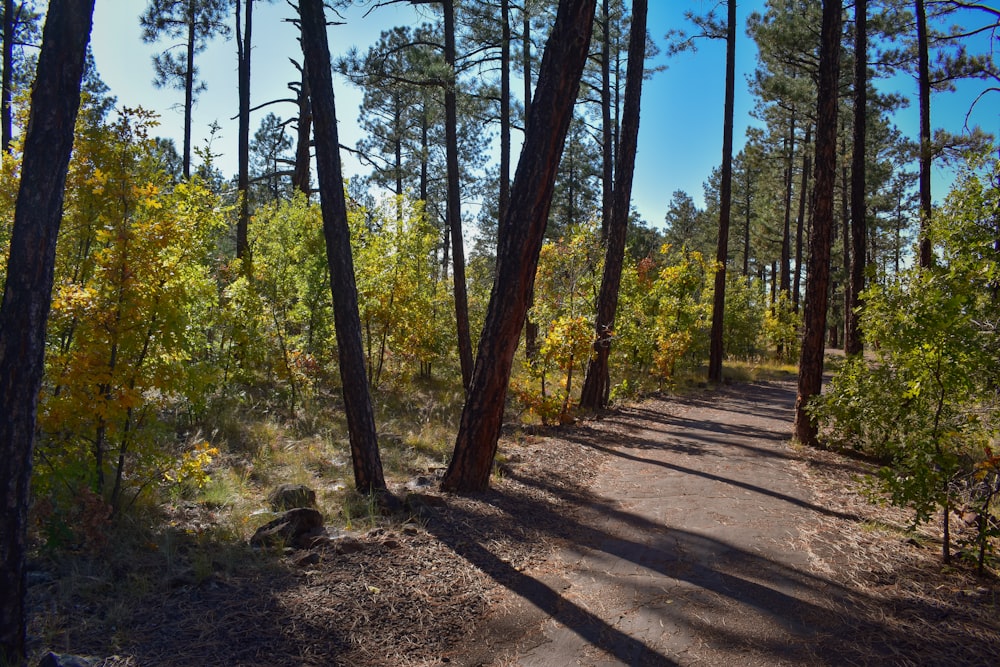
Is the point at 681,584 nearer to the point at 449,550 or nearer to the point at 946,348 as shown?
the point at 449,550

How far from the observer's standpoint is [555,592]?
12.4 feet

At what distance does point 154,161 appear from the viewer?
4.90 metres

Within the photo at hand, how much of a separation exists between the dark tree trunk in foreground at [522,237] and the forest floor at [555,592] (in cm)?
59

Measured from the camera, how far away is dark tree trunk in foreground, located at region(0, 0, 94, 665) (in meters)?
2.73

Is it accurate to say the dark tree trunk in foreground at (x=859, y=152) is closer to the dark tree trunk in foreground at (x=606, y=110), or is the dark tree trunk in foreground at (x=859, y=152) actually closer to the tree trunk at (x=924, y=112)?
the tree trunk at (x=924, y=112)

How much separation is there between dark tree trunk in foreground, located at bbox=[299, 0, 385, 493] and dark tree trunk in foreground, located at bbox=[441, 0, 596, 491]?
88cm

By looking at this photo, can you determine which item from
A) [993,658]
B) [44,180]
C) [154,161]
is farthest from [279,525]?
[993,658]

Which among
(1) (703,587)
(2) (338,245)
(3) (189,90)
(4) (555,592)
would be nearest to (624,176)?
(2) (338,245)

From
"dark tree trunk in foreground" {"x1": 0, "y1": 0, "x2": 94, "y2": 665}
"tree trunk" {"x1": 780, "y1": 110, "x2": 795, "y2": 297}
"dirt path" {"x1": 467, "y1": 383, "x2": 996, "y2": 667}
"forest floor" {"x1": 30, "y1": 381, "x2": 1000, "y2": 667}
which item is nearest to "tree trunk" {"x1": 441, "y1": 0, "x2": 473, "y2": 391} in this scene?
"dirt path" {"x1": 467, "y1": 383, "x2": 996, "y2": 667}

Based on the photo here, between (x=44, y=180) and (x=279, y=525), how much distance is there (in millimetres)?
2838

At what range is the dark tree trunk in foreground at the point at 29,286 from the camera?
2734 millimetres

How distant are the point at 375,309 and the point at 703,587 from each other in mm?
8997

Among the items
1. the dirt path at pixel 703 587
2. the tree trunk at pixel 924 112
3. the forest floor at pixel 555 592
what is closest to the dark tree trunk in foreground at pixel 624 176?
the dirt path at pixel 703 587

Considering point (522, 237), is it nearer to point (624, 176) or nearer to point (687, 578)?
point (687, 578)
